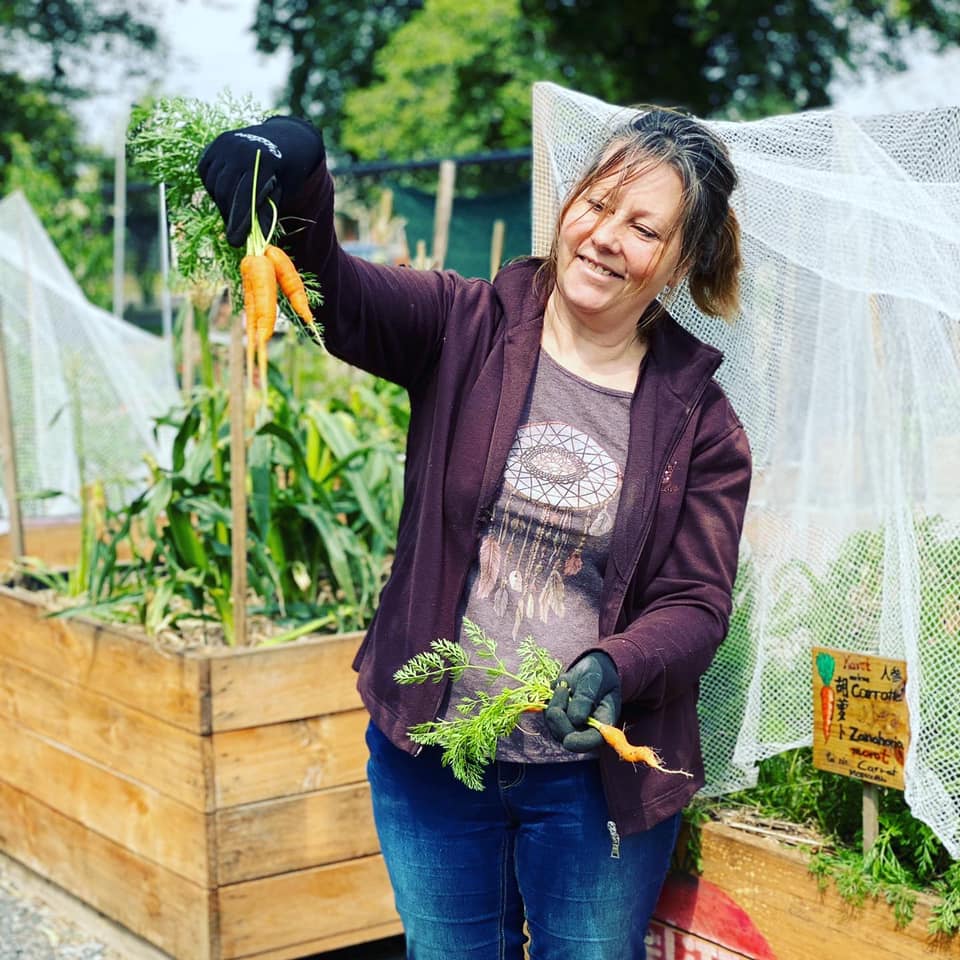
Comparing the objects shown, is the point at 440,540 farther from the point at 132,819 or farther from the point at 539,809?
the point at 132,819

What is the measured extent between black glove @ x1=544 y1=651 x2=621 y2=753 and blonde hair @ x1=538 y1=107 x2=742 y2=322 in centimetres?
56

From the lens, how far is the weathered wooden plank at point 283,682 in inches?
105

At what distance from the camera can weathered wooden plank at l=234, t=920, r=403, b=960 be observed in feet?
9.18

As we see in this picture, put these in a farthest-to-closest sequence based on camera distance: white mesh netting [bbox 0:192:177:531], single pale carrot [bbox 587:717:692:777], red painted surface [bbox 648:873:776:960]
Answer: white mesh netting [bbox 0:192:177:531] < red painted surface [bbox 648:873:776:960] < single pale carrot [bbox 587:717:692:777]

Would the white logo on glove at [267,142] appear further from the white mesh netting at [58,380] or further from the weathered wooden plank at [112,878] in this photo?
the white mesh netting at [58,380]

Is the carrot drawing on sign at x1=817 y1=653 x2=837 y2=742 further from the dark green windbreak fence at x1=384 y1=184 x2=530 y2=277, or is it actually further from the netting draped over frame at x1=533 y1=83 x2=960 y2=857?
the dark green windbreak fence at x1=384 y1=184 x2=530 y2=277

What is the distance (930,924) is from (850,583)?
0.57 meters

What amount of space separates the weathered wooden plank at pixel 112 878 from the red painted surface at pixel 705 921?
1025mm

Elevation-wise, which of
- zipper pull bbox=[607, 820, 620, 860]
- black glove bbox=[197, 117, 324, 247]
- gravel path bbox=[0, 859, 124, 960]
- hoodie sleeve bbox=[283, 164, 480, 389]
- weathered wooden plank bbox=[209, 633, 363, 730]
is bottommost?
gravel path bbox=[0, 859, 124, 960]

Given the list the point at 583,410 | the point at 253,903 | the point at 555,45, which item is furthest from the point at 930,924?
the point at 555,45

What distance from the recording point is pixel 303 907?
280 centimetres

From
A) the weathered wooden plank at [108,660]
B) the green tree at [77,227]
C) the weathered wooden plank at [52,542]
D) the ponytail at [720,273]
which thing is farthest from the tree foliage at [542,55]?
the ponytail at [720,273]

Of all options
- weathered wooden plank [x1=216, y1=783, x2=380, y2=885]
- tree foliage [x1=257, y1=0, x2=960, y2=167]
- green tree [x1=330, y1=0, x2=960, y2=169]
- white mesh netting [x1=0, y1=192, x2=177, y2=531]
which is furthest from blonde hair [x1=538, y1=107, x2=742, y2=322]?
tree foliage [x1=257, y1=0, x2=960, y2=167]

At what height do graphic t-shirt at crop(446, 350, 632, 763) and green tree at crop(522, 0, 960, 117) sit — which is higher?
green tree at crop(522, 0, 960, 117)
